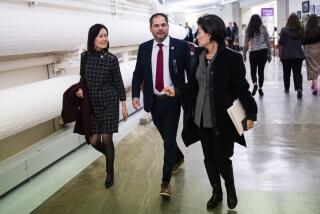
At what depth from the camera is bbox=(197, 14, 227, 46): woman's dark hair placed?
252 centimetres

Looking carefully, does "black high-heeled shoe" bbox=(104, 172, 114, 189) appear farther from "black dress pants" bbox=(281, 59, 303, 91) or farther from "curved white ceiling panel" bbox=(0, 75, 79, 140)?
"black dress pants" bbox=(281, 59, 303, 91)

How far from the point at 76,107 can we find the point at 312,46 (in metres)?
4.97

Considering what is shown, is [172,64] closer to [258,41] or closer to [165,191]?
[165,191]

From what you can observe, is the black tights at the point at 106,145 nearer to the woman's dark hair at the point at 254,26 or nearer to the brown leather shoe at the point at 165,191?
the brown leather shoe at the point at 165,191

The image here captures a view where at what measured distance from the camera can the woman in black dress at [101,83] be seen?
321cm

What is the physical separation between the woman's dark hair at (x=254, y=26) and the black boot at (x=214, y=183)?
14.7ft

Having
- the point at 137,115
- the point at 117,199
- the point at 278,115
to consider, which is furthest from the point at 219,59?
the point at 137,115

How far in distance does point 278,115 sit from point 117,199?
3.30 metres

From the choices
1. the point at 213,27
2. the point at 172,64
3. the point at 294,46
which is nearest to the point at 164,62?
the point at 172,64

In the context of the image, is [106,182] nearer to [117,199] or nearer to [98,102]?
[117,199]

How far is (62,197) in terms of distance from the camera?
325 cm

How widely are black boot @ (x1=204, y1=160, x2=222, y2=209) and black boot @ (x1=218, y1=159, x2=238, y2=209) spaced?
0.29 feet

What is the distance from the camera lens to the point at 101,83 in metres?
3.25

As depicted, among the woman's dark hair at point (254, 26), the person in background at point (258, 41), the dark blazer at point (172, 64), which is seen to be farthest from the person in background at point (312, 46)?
the dark blazer at point (172, 64)
